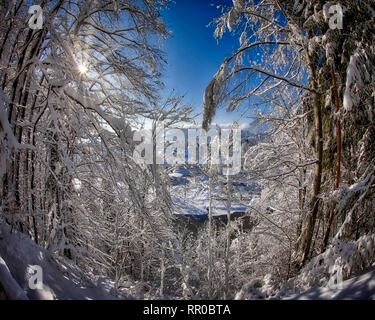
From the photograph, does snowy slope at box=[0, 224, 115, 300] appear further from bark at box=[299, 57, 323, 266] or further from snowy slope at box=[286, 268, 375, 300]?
bark at box=[299, 57, 323, 266]

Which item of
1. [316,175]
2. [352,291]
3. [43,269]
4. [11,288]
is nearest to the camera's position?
[11,288]

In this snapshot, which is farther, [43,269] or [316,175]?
[316,175]

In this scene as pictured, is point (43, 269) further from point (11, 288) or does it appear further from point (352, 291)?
point (352, 291)

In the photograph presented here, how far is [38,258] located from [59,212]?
208 cm

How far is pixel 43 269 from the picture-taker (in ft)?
7.25

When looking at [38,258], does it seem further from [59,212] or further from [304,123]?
[304,123]

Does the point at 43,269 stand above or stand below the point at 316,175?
below

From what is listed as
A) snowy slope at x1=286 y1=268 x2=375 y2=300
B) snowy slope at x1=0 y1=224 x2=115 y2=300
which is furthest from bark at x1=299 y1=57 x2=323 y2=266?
snowy slope at x1=0 y1=224 x2=115 y2=300

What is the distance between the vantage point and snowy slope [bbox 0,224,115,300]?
1896 millimetres

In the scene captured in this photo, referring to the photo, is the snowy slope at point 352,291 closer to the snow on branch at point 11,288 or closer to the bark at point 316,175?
the bark at point 316,175

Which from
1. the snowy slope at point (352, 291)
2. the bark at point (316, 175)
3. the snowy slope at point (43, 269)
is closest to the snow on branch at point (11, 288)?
the snowy slope at point (43, 269)

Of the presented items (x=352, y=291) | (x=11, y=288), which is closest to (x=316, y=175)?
(x=352, y=291)

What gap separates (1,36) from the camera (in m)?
2.63
